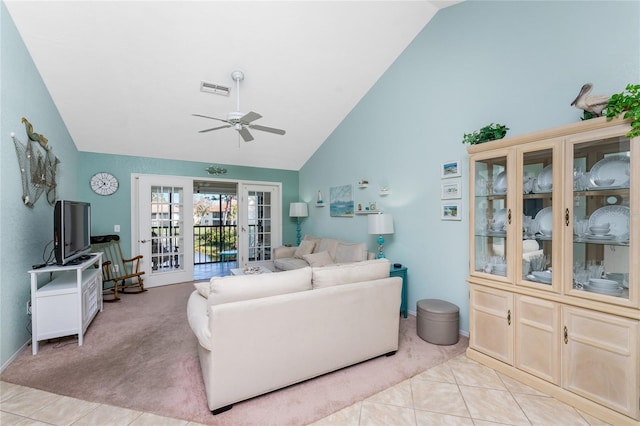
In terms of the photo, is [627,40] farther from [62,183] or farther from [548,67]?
[62,183]

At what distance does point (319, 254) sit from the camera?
185 inches

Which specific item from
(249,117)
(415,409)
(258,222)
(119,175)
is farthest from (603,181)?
(119,175)

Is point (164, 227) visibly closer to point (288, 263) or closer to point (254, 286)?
point (288, 263)

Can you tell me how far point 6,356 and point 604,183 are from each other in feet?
16.2

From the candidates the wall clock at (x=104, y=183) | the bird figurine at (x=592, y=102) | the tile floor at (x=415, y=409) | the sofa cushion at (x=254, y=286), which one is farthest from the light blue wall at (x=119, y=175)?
the bird figurine at (x=592, y=102)

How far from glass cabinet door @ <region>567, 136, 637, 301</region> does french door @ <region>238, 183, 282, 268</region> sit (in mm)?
5269

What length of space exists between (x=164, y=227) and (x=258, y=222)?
73.9 inches

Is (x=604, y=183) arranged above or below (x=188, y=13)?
below

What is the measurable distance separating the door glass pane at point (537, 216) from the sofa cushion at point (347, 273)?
45.5 inches

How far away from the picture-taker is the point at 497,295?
233cm

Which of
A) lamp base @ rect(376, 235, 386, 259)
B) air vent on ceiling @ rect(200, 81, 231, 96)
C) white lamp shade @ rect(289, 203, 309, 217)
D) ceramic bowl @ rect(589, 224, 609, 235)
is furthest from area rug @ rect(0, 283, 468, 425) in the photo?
white lamp shade @ rect(289, 203, 309, 217)

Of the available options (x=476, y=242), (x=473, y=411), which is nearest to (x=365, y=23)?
(x=476, y=242)

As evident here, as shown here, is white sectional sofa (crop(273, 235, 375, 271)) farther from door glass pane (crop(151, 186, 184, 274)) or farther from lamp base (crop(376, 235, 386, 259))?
door glass pane (crop(151, 186, 184, 274))

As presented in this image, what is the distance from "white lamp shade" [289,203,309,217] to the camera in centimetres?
608
